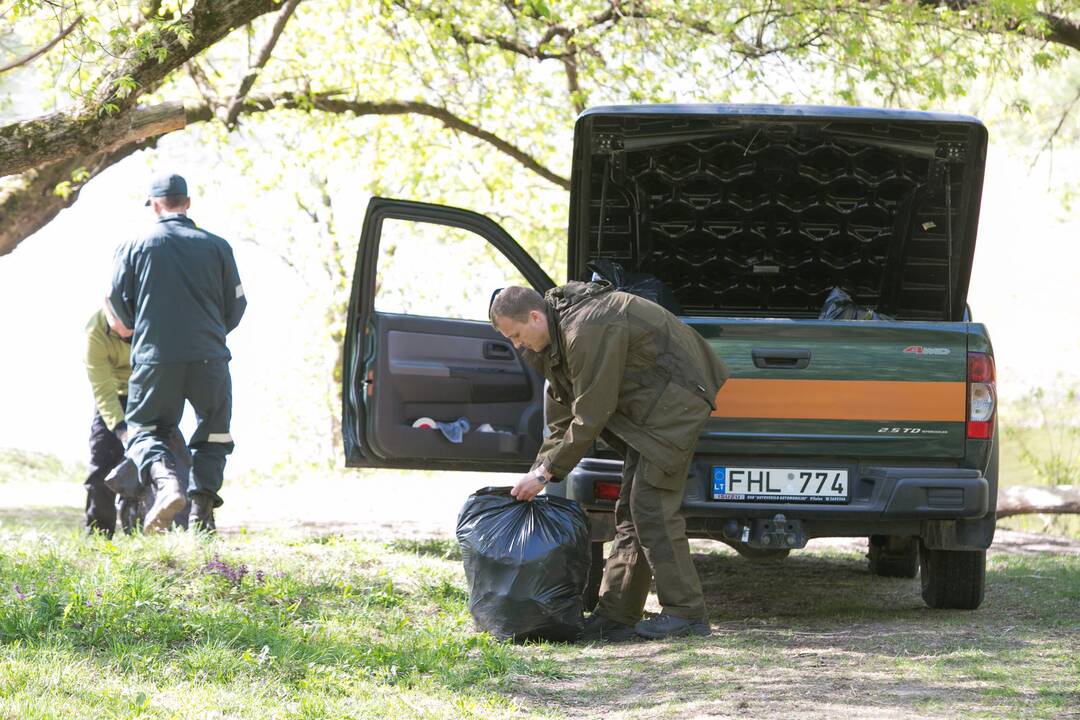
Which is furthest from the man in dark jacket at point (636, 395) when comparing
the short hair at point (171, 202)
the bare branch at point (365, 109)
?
the bare branch at point (365, 109)

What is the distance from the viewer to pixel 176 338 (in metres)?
6.93

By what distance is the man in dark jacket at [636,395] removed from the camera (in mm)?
5113

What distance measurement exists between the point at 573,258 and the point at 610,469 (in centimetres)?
140

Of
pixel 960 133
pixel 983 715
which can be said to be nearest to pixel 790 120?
pixel 960 133

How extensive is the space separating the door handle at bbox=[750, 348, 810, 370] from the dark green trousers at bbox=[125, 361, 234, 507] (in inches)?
125

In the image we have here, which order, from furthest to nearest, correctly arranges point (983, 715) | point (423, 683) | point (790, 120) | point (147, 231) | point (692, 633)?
point (147, 231) < point (790, 120) < point (692, 633) < point (423, 683) < point (983, 715)

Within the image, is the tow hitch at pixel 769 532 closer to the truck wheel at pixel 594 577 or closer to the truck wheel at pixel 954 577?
the truck wheel at pixel 594 577

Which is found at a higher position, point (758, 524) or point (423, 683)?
point (758, 524)

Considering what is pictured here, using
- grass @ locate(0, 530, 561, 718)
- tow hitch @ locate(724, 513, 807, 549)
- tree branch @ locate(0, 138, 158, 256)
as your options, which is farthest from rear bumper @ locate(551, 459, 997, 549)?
tree branch @ locate(0, 138, 158, 256)

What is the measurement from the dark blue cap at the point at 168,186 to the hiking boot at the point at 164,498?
1518mm

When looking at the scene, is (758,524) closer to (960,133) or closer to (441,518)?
(960,133)

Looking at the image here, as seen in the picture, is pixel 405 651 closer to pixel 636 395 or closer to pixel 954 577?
pixel 636 395

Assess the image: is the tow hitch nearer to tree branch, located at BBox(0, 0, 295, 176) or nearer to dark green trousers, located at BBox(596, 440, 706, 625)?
dark green trousers, located at BBox(596, 440, 706, 625)

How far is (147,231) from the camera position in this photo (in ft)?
23.1
